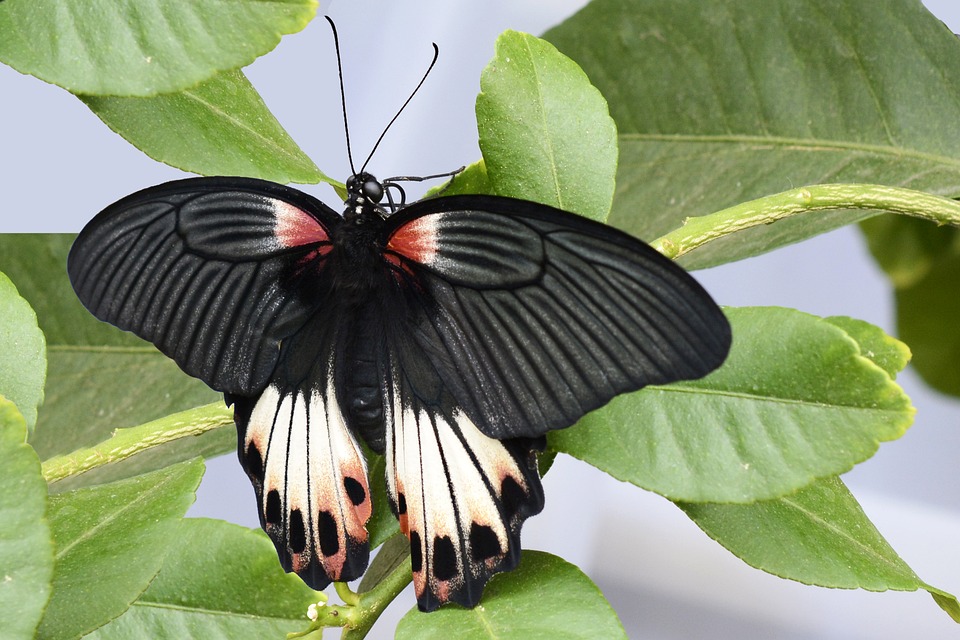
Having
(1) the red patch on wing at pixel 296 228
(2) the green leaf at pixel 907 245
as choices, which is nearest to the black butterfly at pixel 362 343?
(1) the red patch on wing at pixel 296 228

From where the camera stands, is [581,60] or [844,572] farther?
[581,60]

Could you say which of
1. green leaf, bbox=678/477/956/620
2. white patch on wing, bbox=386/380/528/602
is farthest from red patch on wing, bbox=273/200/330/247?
green leaf, bbox=678/477/956/620

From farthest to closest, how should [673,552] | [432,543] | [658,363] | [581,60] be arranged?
[673,552] < [581,60] < [432,543] < [658,363]

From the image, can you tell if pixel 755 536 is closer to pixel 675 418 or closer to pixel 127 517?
pixel 675 418

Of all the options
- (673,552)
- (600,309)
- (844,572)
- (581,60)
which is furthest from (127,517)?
(673,552)

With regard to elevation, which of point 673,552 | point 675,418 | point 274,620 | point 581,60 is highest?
point 581,60

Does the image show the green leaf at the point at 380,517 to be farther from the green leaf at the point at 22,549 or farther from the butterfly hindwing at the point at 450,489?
the green leaf at the point at 22,549

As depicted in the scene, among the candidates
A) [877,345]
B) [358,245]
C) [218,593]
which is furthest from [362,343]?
[877,345]
